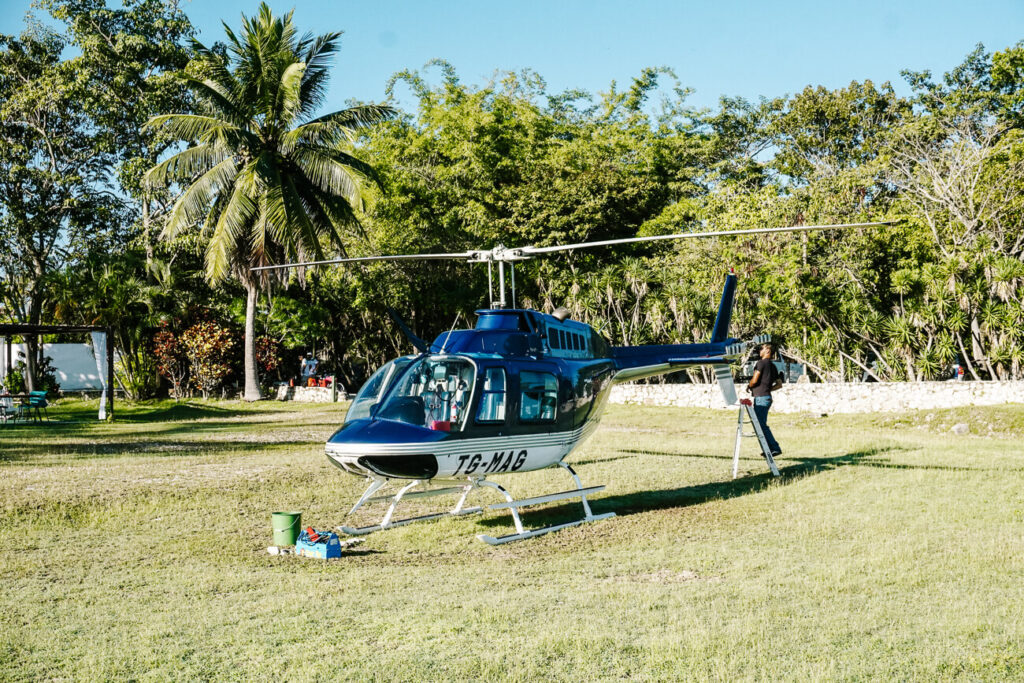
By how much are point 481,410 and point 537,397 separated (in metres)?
0.79

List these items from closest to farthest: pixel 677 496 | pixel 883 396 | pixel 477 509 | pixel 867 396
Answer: pixel 477 509 < pixel 677 496 < pixel 883 396 < pixel 867 396

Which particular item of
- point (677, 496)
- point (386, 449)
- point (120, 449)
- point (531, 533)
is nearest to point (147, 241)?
point (120, 449)

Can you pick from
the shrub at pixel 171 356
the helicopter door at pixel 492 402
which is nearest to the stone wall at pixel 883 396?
the helicopter door at pixel 492 402

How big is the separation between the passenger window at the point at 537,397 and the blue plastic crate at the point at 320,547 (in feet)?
7.01

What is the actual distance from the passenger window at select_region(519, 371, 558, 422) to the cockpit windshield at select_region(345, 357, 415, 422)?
1.14m

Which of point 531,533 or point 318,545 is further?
point 531,533

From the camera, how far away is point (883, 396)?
18.7 m

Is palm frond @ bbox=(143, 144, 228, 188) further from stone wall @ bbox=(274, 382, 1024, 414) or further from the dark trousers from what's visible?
the dark trousers

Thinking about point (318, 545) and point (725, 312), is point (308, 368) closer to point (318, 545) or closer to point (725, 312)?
point (725, 312)

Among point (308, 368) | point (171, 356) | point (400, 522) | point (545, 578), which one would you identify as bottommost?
point (545, 578)

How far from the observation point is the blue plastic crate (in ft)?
23.7

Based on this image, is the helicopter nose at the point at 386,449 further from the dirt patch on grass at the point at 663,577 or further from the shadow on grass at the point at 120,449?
the shadow on grass at the point at 120,449

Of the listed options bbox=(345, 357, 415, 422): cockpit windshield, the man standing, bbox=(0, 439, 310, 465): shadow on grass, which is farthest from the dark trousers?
bbox=(0, 439, 310, 465): shadow on grass

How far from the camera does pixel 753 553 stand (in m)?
7.08
